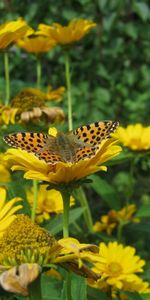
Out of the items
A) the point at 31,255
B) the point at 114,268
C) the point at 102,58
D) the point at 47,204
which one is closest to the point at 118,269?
the point at 114,268

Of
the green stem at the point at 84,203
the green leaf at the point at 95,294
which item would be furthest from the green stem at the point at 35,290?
the green stem at the point at 84,203

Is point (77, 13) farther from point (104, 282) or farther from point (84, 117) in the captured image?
point (104, 282)

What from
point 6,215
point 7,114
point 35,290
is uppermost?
point 7,114

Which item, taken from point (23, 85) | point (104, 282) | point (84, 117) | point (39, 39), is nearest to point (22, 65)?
point (84, 117)

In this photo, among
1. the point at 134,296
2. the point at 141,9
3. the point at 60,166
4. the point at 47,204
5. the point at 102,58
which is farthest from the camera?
the point at 102,58

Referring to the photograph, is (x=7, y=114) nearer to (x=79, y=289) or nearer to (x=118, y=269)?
(x=118, y=269)

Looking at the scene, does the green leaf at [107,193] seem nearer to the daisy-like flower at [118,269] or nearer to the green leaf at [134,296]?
the daisy-like flower at [118,269]

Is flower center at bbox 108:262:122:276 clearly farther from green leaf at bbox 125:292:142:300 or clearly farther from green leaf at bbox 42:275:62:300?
green leaf at bbox 42:275:62:300

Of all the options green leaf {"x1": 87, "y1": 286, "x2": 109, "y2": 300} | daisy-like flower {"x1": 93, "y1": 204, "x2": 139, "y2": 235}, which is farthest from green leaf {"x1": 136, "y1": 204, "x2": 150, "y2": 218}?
green leaf {"x1": 87, "y1": 286, "x2": 109, "y2": 300}
